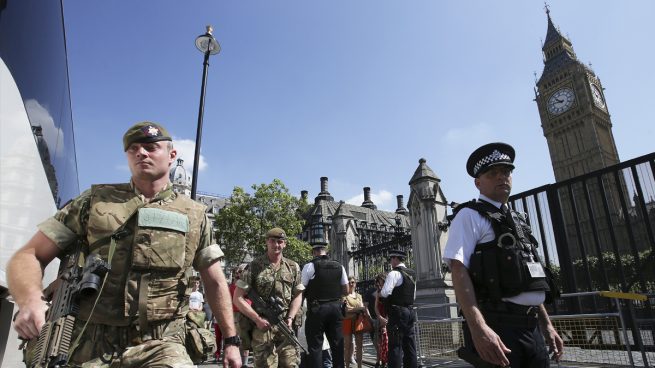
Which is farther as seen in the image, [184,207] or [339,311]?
[339,311]

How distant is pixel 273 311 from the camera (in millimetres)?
4770

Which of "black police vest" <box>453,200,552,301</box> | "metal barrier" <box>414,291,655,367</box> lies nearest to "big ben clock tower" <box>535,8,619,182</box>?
"metal barrier" <box>414,291,655,367</box>

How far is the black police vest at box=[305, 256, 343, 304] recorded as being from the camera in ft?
17.9

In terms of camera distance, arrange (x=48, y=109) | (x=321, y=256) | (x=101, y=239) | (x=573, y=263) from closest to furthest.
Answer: (x=101, y=239)
(x=48, y=109)
(x=321, y=256)
(x=573, y=263)

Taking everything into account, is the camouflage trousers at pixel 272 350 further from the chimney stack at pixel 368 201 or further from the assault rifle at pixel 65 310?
the chimney stack at pixel 368 201

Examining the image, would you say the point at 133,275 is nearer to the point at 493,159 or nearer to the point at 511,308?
the point at 511,308

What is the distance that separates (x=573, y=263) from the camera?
8.28 meters

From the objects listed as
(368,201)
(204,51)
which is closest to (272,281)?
(204,51)

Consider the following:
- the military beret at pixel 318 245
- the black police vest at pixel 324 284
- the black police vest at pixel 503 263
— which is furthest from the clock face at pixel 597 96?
the black police vest at pixel 503 263

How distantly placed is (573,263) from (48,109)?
939 centimetres

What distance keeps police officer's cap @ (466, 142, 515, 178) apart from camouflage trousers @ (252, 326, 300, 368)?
10.1ft

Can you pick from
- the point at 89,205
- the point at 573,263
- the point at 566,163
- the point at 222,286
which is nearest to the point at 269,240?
the point at 222,286

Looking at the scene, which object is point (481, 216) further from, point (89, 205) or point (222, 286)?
point (89, 205)

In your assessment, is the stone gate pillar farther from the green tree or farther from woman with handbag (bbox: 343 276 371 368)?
the green tree
